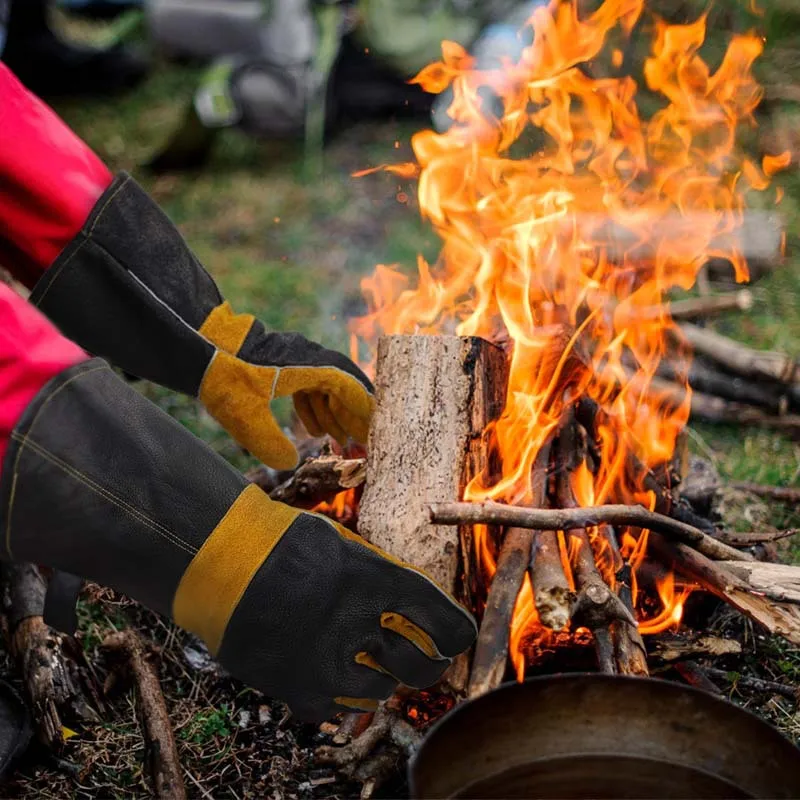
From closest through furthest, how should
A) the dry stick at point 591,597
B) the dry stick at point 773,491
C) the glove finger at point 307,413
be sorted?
the dry stick at point 591,597 < the glove finger at point 307,413 < the dry stick at point 773,491

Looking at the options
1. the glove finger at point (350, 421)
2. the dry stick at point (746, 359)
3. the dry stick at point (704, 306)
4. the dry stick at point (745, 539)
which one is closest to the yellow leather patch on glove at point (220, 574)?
the glove finger at point (350, 421)

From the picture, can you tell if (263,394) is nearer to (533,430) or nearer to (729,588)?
(533,430)

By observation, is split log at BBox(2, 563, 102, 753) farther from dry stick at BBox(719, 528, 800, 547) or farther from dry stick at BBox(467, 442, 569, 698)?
dry stick at BBox(719, 528, 800, 547)

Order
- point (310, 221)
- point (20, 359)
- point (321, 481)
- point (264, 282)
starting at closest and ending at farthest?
1. point (20, 359)
2. point (321, 481)
3. point (264, 282)
4. point (310, 221)

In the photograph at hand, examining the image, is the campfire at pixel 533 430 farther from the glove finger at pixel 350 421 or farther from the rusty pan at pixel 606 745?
the rusty pan at pixel 606 745

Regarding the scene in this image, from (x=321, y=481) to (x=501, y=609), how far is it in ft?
2.39

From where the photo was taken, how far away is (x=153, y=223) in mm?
2666

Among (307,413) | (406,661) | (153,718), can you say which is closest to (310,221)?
(307,413)

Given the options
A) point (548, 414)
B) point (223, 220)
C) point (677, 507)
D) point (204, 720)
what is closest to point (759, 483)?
point (677, 507)

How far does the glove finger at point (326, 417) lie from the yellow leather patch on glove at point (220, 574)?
2.90ft

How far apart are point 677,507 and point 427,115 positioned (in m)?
5.65

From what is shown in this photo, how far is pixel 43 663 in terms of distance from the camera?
2.54 meters

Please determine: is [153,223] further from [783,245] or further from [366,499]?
[783,245]

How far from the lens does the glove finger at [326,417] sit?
2863 millimetres
